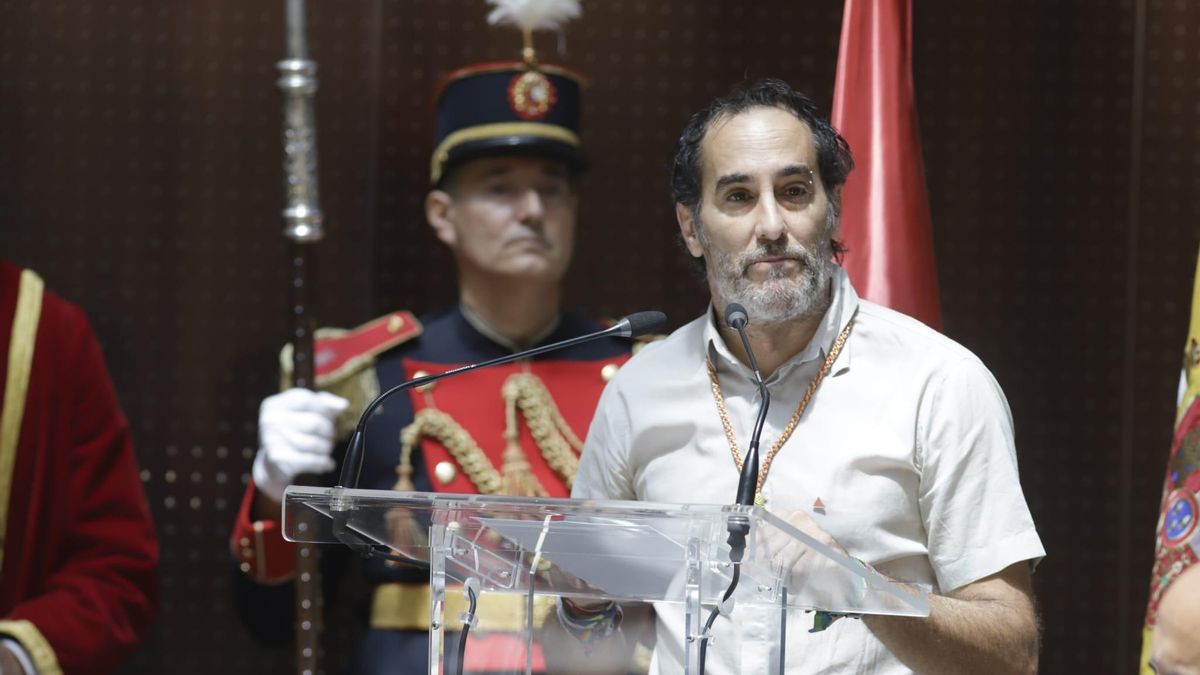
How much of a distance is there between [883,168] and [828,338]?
517 mm

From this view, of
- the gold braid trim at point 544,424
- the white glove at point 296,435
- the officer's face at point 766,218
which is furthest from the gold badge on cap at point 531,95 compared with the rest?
the officer's face at point 766,218

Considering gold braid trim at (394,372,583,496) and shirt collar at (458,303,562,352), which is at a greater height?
shirt collar at (458,303,562,352)

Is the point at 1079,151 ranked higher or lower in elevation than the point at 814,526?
higher

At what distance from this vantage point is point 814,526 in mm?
1597

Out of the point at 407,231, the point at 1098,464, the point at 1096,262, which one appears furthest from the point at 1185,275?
the point at 407,231

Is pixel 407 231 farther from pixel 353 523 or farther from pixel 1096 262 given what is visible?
pixel 353 523

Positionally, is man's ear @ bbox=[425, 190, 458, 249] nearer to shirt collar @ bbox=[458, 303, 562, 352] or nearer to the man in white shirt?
shirt collar @ bbox=[458, 303, 562, 352]

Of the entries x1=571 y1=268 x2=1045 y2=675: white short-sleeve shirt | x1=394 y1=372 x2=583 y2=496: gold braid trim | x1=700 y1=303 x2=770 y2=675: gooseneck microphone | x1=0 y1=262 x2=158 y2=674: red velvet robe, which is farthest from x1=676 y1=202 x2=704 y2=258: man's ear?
x1=0 y1=262 x2=158 y2=674: red velvet robe

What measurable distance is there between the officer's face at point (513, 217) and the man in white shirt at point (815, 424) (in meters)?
0.74

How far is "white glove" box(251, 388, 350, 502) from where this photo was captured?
2.72m

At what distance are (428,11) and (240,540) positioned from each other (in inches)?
48.6

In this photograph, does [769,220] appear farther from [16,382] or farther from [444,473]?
[16,382]

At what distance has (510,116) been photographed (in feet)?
9.57

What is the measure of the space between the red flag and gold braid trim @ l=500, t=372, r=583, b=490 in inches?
26.3
